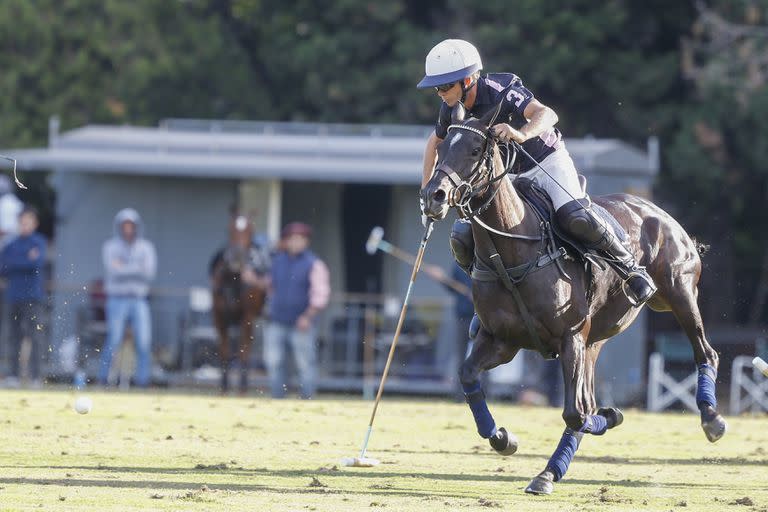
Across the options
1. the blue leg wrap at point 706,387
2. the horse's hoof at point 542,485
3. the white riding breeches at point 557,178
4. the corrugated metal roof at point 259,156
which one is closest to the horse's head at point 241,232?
the corrugated metal roof at point 259,156

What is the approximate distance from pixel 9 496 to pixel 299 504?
157 centimetres

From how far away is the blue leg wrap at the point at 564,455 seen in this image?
920 centimetres

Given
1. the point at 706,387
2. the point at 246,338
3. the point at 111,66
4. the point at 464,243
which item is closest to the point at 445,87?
the point at 464,243

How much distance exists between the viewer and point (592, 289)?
9.74m

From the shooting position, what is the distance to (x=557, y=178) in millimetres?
9711

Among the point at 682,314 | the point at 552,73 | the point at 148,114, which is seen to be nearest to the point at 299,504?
the point at 682,314

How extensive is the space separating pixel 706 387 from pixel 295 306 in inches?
324

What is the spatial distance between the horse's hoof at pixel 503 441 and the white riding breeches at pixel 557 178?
56.8 inches

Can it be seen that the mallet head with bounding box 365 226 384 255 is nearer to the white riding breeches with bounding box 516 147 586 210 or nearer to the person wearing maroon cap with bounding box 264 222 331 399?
the person wearing maroon cap with bounding box 264 222 331 399

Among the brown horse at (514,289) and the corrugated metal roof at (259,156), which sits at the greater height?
the corrugated metal roof at (259,156)

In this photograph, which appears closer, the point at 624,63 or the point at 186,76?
the point at 624,63

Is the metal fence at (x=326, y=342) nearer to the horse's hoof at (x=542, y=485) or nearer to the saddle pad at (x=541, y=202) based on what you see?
the saddle pad at (x=541, y=202)

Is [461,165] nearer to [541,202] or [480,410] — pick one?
[541,202]

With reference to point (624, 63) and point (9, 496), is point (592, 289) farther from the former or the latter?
point (624, 63)
